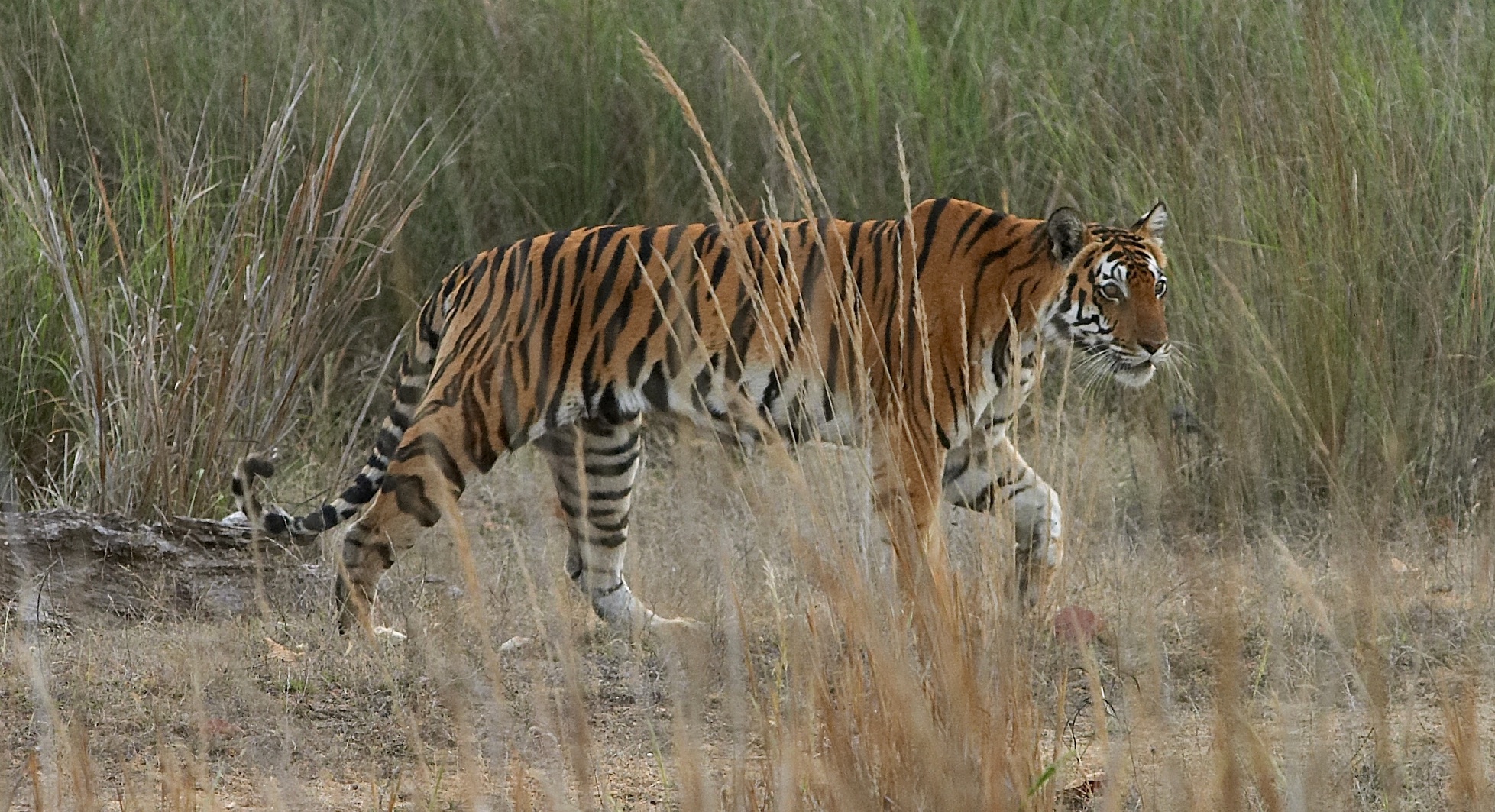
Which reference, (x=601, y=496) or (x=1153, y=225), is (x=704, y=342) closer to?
(x=601, y=496)

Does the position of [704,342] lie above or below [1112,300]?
below

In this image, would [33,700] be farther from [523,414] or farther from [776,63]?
[776,63]

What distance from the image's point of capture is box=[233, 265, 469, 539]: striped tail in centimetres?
471

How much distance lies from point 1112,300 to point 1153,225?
306 millimetres

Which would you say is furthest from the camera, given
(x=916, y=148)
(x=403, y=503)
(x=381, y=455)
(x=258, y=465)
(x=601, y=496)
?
(x=916, y=148)

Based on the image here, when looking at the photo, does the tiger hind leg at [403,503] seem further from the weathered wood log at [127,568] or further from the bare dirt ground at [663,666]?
the weathered wood log at [127,568]

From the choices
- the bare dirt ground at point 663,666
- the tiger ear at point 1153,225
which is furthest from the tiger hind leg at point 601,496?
the tiger ear at point 1153,225

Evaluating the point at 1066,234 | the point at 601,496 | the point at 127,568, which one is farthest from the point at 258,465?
the point at 1066,234

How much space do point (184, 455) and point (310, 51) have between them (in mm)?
2271

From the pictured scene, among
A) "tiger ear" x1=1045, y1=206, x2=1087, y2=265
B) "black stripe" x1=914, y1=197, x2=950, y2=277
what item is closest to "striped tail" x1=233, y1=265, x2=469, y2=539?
"black stripe" x1=914, y1=197, x2=950, y2=277

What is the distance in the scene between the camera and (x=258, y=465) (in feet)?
14.8

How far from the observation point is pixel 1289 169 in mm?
5723

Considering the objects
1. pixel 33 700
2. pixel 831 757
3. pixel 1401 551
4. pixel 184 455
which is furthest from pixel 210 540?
pixel 1401 551

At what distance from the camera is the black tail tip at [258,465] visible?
445 cm
